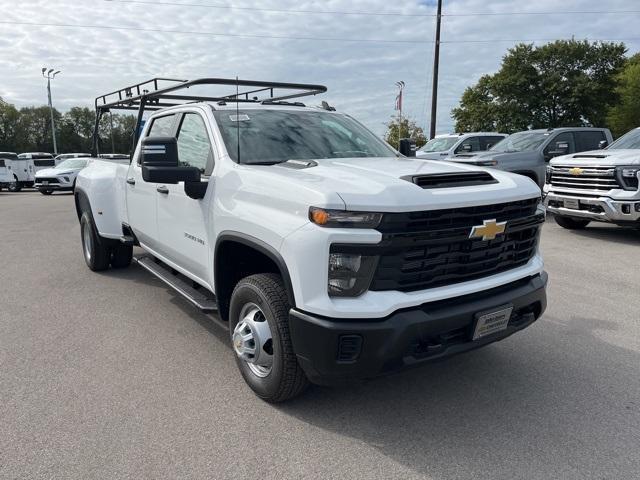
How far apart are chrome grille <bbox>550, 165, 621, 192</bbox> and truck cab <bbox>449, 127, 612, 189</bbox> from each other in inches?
72.5

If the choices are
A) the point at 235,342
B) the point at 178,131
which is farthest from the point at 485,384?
the point at 178,131

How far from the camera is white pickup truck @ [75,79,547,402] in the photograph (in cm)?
263

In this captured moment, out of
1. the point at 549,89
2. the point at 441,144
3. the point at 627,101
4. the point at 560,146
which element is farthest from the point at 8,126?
the point at 560,146

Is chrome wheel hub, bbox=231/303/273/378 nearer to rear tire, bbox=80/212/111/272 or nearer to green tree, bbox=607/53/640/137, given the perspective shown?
rear tire, bbox=80/212/111/272

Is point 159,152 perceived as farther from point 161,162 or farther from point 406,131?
point 406,131

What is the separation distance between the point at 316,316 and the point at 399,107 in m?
33.0

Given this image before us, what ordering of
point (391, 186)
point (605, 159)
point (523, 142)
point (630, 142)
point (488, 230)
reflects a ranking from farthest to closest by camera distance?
point (523, 142) < point (630, 142) < point (605, 159) < point (488, 230) < point (391, 186)

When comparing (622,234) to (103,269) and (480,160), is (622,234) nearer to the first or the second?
(480,160)

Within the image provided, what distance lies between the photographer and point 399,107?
34.0 meters

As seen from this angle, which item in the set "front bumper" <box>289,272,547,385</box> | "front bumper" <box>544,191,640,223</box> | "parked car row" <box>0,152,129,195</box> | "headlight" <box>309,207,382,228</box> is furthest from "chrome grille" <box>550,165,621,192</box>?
"parked car row" <box>0,152,129,195</box>

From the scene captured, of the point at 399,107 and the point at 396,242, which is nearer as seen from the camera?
the point at 396,242

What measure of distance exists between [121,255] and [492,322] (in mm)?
5278

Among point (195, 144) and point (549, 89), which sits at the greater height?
point (549, 89)

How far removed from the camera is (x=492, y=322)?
2.99 m
